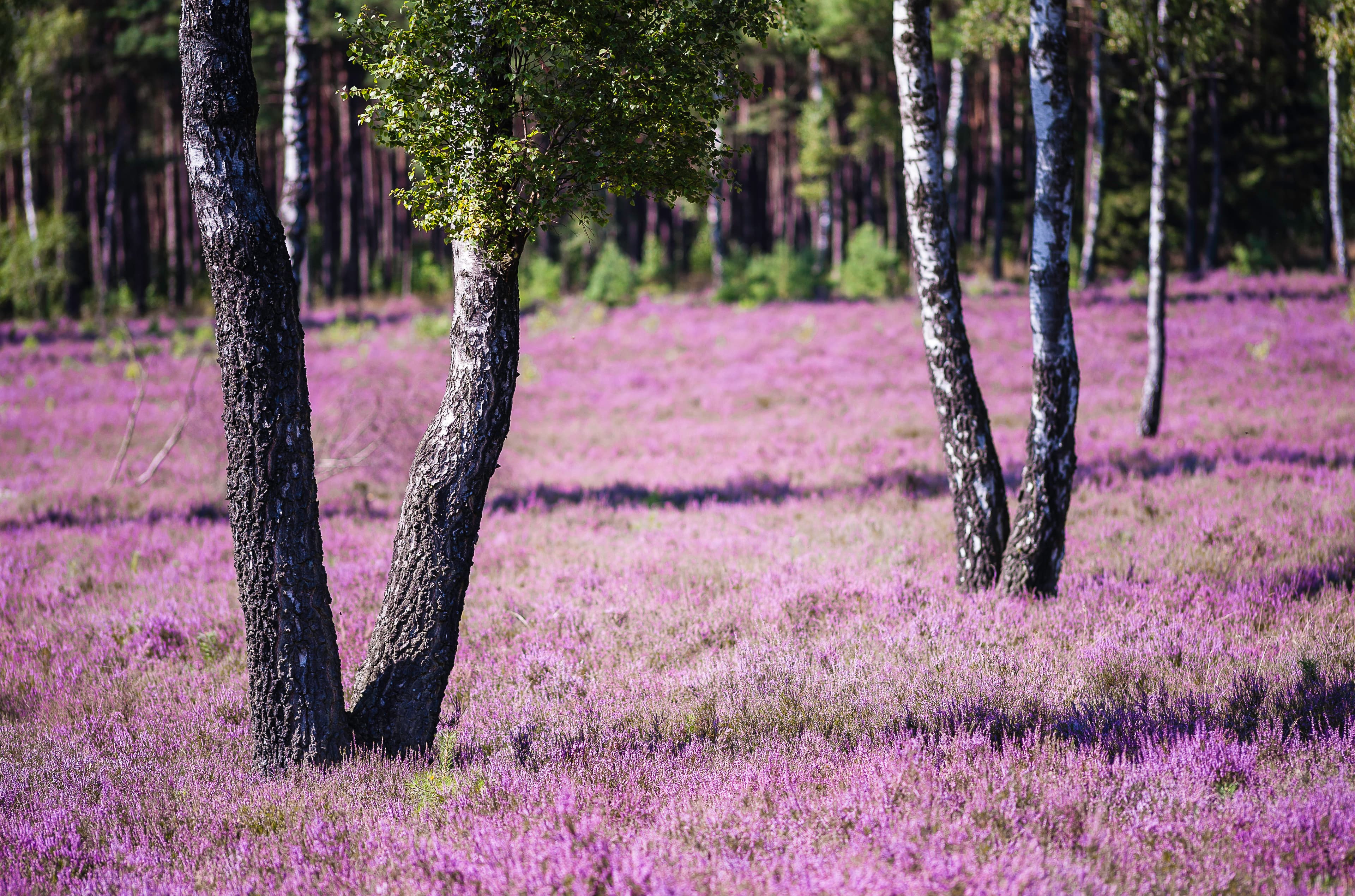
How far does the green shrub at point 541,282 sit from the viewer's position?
3656 centimetres

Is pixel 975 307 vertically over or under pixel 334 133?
under

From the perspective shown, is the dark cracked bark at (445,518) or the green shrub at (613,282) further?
the green shrub at (613,282)

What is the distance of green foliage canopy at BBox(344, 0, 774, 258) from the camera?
4.39 m

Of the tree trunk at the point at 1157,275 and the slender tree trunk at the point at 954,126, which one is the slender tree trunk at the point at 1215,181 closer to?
the slender tree trunk at the point at 954,126

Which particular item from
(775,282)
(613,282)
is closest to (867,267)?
A: (775,282)

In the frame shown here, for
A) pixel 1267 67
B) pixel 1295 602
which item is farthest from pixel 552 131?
pixel 1267 67

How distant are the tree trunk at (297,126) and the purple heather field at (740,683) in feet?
13.0

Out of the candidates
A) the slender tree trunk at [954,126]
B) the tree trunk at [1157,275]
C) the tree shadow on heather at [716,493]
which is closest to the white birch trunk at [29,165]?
the tree shadow on heather at [716,493]

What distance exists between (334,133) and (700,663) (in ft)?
168

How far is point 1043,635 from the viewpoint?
233 inches

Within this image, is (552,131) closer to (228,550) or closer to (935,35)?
(228,550)

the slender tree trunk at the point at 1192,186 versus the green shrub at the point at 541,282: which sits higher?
the slender tree trunk at the point at 1192,186

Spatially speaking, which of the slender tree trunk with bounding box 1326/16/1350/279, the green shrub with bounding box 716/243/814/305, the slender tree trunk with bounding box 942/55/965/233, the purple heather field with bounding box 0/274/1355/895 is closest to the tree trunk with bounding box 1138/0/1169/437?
the purple heather field with bounding box 0/274/1355/895

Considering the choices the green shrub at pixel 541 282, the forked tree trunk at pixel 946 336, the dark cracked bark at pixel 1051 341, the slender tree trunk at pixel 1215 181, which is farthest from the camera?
the green shrub at pixel 541 282
